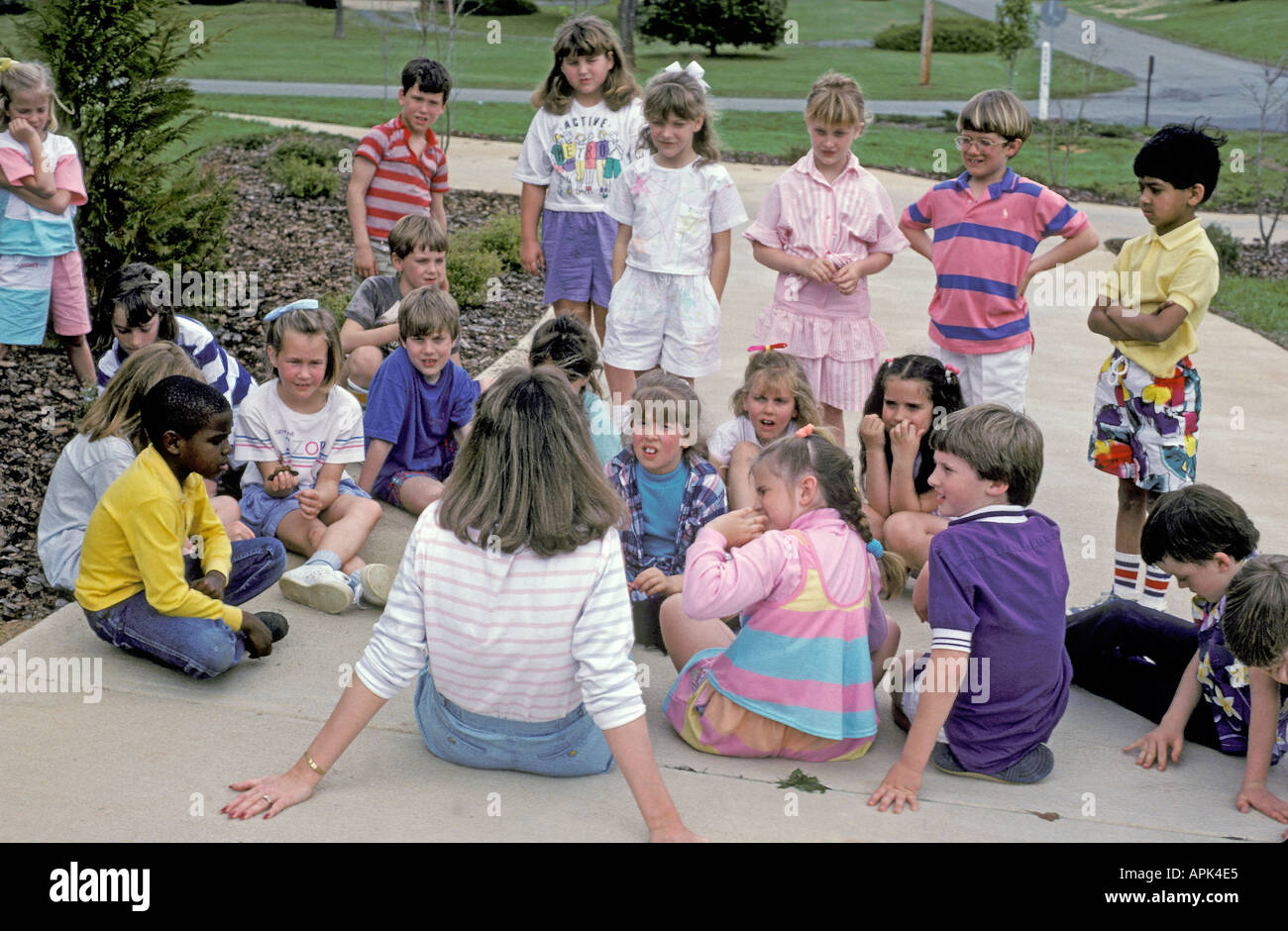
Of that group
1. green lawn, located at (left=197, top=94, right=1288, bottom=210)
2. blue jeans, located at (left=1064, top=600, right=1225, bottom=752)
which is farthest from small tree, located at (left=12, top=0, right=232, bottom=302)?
green lawn, located at (left=197, top=94, right=1288, bottom=210)

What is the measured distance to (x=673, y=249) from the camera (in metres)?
5.64

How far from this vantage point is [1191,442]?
185 inches

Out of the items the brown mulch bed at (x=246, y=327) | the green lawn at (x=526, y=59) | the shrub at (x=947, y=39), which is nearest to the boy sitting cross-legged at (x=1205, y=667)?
the brown mulch bed at (x=246, y=327)

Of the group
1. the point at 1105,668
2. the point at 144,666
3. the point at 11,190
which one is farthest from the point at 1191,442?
the point at 11,190

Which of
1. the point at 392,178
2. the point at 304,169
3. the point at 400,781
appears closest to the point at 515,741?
the point at 400,781

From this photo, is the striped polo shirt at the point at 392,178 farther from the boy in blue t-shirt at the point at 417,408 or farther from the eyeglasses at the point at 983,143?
the eyeglasses at the point at 983,143

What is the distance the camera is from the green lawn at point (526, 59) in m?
27.6

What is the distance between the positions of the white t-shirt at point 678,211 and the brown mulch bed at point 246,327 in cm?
211

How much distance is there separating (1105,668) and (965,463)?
3.54ft

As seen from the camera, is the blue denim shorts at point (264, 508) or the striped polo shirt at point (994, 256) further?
the striped polo shirt at point (994, 256)

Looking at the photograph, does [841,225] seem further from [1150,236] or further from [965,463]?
[965,463]

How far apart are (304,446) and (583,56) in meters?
2.53

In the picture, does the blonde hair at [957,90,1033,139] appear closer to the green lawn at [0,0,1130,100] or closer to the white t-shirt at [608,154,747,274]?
the white t-shirt at [608,154,747,274]

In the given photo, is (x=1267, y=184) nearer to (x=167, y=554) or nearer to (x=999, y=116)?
(x=999, y=116)
